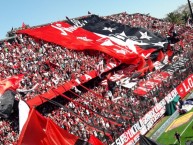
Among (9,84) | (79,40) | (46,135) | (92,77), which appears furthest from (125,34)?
(46,135)

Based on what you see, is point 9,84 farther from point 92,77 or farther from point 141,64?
point 141,64

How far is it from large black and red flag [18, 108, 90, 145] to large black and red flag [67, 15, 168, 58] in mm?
22075

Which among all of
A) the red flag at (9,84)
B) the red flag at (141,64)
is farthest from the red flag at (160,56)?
the red flag at (9,84)

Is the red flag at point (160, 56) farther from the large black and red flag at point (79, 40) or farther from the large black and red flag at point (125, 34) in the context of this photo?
Result: the large black and red flag at point (79, 40)

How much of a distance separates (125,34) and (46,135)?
26879 mm

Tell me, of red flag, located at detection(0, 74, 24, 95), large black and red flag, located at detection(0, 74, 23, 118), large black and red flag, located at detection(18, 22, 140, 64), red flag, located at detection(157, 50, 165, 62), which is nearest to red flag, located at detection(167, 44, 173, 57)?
red flag, located at detection(157, 50, 165, 62)

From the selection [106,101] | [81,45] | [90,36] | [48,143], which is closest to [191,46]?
[90,36]

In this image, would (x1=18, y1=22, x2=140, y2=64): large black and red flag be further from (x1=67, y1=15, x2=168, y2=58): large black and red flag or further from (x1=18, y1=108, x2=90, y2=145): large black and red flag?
(x1=18, y1=108, x2=90, y2=145): large black and red flag

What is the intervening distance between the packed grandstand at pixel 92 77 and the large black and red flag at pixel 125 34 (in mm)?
107

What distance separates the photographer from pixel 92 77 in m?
29.8

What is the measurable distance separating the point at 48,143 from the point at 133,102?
1418cm

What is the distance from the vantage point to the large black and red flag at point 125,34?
128 feet

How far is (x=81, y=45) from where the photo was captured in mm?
34719

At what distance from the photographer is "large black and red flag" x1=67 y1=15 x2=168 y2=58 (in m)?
38.9
